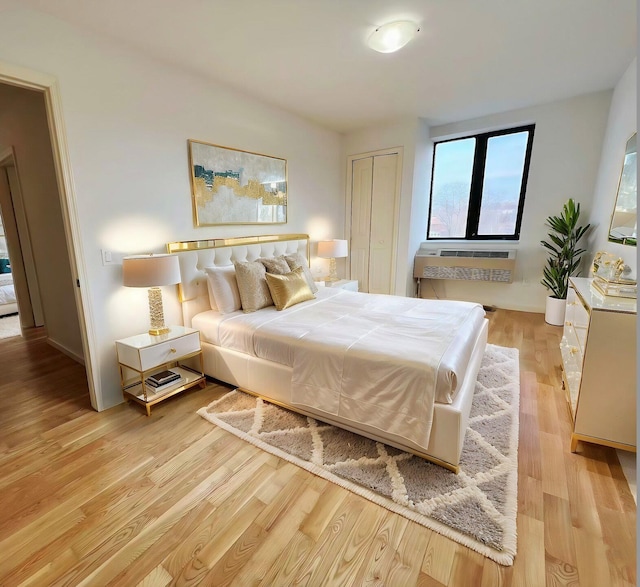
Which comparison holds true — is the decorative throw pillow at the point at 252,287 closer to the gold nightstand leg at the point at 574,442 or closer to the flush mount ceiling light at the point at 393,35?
the flush mount ceiling light at the point at 393,35

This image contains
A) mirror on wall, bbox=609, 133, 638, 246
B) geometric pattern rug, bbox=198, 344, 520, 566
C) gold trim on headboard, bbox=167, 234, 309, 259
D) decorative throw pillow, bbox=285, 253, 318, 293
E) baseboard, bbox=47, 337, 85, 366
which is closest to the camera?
geometric pattern rug, bbox=198, 344, 520, 566

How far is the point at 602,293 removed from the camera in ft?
6.75

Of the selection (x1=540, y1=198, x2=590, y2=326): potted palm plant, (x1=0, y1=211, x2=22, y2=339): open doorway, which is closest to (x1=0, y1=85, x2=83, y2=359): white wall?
(x1=0, y1=211, x2=22, y2=339): open doorway

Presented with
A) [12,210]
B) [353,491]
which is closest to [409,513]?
[353,491]

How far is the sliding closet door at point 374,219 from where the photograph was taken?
4.62 meters

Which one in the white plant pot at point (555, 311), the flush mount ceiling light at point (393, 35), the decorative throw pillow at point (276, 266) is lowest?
the white plant pot at point (555, 311)

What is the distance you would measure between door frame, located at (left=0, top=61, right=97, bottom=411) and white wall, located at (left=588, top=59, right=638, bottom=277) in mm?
4115

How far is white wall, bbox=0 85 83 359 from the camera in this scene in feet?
9.30

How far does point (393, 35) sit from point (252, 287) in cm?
219

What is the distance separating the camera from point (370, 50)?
255 cm

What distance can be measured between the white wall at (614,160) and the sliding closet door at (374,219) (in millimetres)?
2294

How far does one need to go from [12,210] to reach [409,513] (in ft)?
17.1

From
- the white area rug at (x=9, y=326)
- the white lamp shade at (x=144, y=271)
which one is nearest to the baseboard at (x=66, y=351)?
Result: the white area rug at (x=9, y=326)

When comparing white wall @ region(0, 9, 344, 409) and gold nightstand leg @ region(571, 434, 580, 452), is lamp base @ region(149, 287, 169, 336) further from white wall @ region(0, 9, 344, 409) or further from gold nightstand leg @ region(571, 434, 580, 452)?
gold nightstand leg @ region(571, 434, 580, 452)
